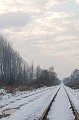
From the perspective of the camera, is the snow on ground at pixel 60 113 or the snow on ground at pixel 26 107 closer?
the snow on ground at pixel 60 113

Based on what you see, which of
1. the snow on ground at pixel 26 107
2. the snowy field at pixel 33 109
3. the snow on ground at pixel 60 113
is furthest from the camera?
the snow on ground at pixel 26 107

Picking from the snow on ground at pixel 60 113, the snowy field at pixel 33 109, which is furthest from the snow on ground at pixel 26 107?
the snow on ground at pixel 60 113

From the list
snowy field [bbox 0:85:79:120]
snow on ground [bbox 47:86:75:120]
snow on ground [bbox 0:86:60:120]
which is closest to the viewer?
snow on ground [bbox 47:86:75:120]

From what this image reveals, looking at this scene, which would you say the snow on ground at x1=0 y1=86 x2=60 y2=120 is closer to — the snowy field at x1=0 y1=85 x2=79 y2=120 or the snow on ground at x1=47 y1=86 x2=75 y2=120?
the snowy field at x1=0 y1=85 x2=79 y2=120

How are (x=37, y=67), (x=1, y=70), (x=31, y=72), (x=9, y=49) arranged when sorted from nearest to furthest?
(x=1, y=70), (x=9, y=49), (x=31, y=72), (x=37, y=67)

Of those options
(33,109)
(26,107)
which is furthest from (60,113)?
(26,107)

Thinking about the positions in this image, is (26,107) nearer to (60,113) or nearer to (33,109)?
A: (33,109)

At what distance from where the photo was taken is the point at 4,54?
98375 millimetres

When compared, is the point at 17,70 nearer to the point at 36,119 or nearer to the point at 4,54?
the point at 4,54

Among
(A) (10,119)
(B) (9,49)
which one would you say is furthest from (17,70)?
(A) (10,119)

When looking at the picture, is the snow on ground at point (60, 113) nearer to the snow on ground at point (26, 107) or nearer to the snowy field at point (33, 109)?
the snowy field at point (33, 109)

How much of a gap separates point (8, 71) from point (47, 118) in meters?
89.4

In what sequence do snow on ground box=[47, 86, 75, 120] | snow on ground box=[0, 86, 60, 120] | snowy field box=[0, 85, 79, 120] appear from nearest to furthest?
snow on ground box=[47, 86, 75, 120] → snowy field box=[0, 85, 79, 120] → snow on ground box=[0, 86, 60, 120]

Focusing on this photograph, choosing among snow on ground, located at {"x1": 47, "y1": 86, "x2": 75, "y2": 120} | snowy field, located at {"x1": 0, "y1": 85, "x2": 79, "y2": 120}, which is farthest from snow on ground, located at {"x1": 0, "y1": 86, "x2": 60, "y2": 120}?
snow on ground, located at {"x1": 47, "y1": 86, "x2": 75, "y2": 120}
